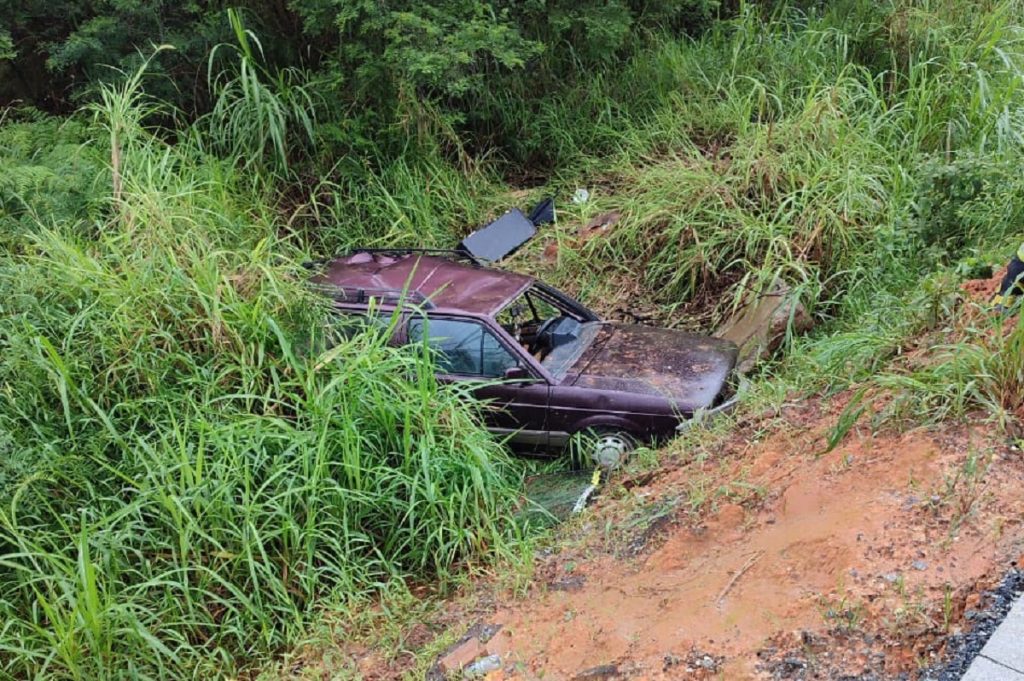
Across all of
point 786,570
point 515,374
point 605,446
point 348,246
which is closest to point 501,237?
point 348,246

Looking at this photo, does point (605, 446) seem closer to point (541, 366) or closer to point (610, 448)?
point (610, 448)

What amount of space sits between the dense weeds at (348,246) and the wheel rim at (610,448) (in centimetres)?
53

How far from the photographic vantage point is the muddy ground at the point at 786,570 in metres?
2.99

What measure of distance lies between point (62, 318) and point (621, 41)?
6009 millimetres

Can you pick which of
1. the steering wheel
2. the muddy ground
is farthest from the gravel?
the steering wheel

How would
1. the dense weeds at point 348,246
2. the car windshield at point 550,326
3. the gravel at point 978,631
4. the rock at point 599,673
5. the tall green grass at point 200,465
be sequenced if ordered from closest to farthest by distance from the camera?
the gravel at point 978,631, the rock at point 599,673, the tall green grass at point 200,465, the dense weeds at point 348,246, the car windshield at point 550,326

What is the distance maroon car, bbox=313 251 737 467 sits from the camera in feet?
18.0

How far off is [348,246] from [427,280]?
230cm

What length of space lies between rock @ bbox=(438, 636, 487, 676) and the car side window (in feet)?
6.89

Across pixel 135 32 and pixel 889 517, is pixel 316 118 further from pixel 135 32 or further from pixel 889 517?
pixel 889 517

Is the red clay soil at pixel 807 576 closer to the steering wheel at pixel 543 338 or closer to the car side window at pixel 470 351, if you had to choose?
the car side window at pixel 470 351

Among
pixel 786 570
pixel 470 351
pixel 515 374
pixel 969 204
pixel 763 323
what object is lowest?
pixel 763 323

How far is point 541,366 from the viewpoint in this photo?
18.6 feet

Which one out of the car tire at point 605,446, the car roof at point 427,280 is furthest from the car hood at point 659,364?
the car roof at point 427,280
